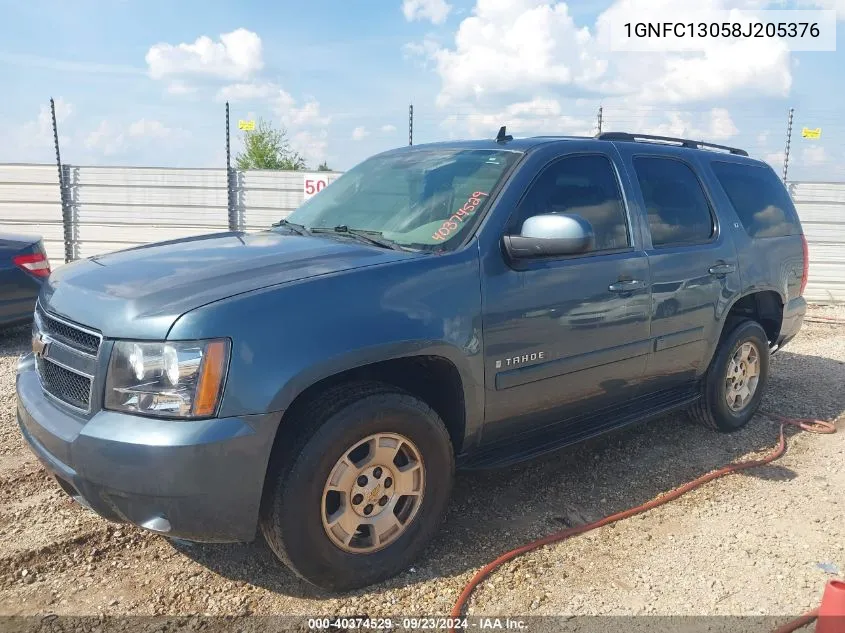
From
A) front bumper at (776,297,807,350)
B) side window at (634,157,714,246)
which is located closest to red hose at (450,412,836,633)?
front bumper at (776,297,807,350)

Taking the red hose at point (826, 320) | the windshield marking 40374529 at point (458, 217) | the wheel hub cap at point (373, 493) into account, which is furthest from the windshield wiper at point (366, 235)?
the red hose at point (826, 320)

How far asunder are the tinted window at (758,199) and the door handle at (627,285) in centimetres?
142

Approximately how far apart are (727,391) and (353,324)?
3.19 m

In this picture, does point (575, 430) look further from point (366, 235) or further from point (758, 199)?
point (758, 199)

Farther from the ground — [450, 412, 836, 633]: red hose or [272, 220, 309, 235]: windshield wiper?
[272, 220, 309, 235]: windshield wiper

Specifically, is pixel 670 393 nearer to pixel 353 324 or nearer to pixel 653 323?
pixel 653 323

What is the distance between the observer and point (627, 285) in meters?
3.72

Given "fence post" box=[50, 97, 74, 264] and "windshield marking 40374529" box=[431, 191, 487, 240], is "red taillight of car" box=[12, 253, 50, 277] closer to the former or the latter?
"windshield marking 40374529" box=[431, 191, 487, 240]

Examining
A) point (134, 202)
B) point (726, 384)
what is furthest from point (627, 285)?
Result: point (134, 202)

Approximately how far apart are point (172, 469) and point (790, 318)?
15.2 ft

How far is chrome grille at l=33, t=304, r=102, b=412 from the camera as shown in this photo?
2605 millimetres

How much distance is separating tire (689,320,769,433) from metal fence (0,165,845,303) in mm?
8436

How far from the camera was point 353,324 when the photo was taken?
2.70 metres

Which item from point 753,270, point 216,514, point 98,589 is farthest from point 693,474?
point 98,589
